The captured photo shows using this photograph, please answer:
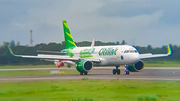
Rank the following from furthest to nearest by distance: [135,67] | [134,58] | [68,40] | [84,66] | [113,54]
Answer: [68,40]
[135,67]
[113,54]
[84,66]
[134,58]

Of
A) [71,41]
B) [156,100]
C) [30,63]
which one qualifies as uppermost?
[71,41]

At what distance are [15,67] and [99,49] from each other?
1454 cm

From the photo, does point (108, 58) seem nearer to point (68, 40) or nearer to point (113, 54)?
point (113, 54)

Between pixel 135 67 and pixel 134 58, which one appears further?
pixel 135 67

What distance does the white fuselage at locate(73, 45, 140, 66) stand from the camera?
132 feet

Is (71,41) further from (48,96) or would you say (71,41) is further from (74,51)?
(48,96)

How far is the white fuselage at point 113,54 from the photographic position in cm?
4019

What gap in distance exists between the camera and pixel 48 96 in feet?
58.1

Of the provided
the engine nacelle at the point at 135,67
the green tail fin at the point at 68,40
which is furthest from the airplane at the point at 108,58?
the green tail fin at the point at 68,40

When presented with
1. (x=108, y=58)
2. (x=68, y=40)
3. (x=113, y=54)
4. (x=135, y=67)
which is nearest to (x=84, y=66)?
(x=108, y=58)

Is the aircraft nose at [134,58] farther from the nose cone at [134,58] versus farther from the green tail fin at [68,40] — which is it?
the green tail fin at [68,40]

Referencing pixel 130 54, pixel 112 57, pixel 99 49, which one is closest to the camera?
pixel 130 54

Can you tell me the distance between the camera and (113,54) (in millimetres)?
42781

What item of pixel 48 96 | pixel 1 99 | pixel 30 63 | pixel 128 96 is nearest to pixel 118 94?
pixel 128 96
